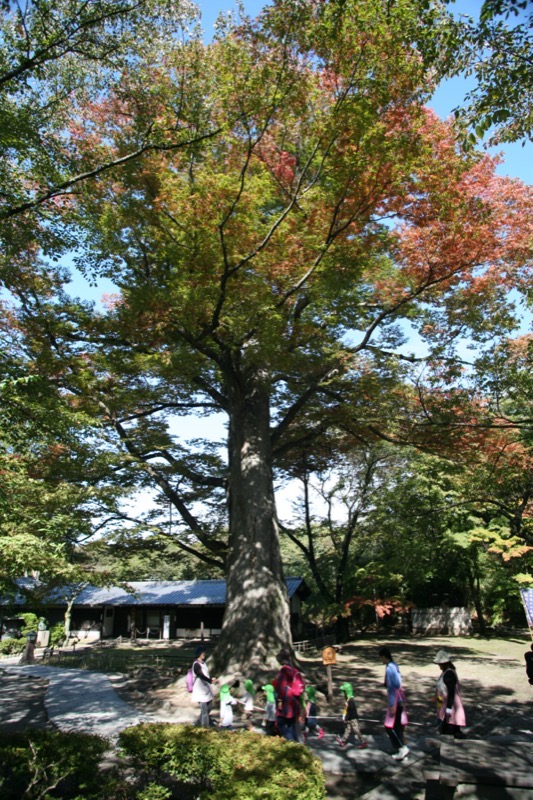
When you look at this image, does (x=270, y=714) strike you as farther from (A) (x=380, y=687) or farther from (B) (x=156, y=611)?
(B) (x=156, y=611)

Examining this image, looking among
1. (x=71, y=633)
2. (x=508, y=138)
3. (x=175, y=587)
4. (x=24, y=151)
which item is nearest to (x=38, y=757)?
(x=24, y=151)

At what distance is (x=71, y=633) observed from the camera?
30.5m

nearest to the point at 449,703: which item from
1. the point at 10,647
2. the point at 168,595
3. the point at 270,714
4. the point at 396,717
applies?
the point at 396,717

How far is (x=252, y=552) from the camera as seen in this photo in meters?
12.2

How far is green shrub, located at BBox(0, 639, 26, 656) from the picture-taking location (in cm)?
2284

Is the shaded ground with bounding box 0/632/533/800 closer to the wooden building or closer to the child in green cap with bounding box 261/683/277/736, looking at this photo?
the child in green cap with bounding box 261/683/277/736

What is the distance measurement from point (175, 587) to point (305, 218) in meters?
25.2

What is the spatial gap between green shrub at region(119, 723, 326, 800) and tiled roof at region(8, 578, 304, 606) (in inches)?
824

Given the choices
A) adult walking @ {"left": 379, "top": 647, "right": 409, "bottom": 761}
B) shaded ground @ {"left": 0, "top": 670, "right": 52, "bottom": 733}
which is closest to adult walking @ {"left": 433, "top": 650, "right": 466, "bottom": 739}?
adult walking @ {"left": 379, "top": 647, "right": 409, "bottom": 761}

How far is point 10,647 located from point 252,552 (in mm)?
17490

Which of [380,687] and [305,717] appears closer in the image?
[305,717]

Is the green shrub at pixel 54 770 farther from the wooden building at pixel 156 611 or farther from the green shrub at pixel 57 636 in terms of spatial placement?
the green shrub at pixel 57 636

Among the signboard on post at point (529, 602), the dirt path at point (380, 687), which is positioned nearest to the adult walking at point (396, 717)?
the dirt path at point (380, 687)

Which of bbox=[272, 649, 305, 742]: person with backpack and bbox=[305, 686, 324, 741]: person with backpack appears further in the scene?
bbox=[305, 686, 324, 741]: person with backpack
